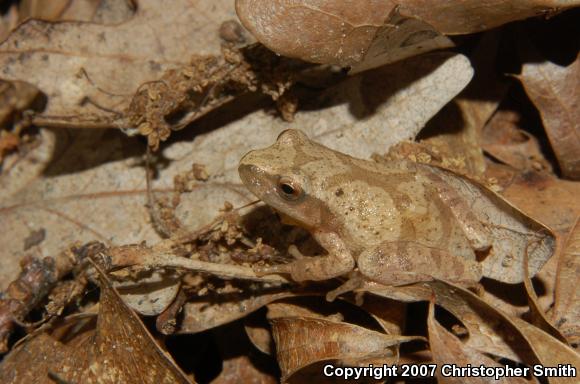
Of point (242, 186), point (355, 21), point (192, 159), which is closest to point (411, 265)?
point (242, 186)

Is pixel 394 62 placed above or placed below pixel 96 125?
above

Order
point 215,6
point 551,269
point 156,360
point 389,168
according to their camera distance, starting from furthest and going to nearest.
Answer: point 215,6 < point 389,168 < point 551,269 < point 156,360

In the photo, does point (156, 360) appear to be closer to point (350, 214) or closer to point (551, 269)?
point (350, 214)

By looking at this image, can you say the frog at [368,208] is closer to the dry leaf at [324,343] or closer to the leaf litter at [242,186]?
the leaf litter at [242,186]

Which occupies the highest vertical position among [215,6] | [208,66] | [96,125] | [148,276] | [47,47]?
[215,6]

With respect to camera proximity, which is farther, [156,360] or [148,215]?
[148,215]

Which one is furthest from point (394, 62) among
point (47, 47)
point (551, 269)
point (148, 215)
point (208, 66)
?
point (47, 47)

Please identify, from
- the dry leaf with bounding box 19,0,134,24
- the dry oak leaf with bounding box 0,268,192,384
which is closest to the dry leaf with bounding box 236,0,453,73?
the dry oak leaf with bounding box 0,268,192,384

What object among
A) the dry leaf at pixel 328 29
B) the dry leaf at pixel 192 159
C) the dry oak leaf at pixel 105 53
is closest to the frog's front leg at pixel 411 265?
the dry leaf at pixel 192 159
